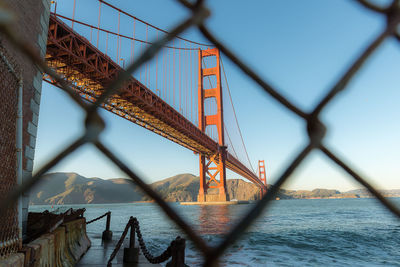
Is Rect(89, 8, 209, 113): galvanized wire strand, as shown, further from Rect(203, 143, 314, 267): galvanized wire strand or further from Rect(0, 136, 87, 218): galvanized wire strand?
Rect(203, 143, 314, 267): galvanized wire strand

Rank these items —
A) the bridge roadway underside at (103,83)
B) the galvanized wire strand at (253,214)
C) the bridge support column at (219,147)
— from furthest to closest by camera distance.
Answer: the bridge support column at (219,147), the bridge roadway underside at (103,83), the galvanized wire strand at (253,214)

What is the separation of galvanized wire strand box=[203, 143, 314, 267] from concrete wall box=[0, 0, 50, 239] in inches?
154

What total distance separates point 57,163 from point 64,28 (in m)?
14.9

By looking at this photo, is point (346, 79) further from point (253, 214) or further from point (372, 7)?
point (253, 214)

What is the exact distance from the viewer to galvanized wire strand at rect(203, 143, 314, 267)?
448mm

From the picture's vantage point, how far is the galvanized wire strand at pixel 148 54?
1.59 feet

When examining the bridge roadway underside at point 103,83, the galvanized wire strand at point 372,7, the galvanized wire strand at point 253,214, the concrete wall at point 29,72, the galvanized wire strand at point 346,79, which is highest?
the bridge roadway underside at point 103,83

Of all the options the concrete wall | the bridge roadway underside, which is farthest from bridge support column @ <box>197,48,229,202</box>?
the concrete wall

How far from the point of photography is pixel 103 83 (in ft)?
51.0

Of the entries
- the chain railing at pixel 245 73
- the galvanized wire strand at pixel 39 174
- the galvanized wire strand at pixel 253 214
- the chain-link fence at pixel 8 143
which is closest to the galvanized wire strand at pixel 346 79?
the chain railing at pixel 245 73

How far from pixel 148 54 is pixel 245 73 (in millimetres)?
224

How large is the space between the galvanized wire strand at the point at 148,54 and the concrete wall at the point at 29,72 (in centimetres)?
380

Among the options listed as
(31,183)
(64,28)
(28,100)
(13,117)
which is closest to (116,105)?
(64,28)

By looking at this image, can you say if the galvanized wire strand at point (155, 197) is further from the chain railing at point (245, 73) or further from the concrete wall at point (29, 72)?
the concrete wall at point (29, 72)
